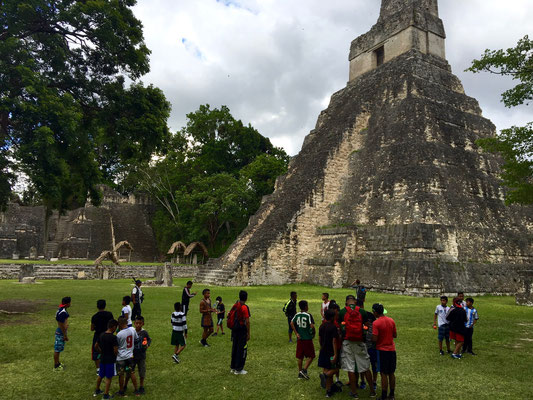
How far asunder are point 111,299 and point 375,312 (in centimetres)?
1055

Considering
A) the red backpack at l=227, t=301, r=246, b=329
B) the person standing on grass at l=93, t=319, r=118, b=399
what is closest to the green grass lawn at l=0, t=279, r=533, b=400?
the person standing on grass at l=93, t=319, r=118, b=399

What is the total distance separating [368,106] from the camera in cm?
2381

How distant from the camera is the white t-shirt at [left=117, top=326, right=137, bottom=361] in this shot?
A: 5.18 meters

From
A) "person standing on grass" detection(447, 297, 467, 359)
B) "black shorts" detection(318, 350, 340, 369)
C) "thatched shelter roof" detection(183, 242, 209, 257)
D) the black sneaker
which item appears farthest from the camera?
"thatched shelter roof" detection(183, 242, 209, 257)

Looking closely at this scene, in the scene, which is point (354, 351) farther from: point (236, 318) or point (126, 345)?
point (126, 345)

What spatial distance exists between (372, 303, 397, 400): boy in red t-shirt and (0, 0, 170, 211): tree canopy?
28.3ft

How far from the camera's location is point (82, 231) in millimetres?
35844

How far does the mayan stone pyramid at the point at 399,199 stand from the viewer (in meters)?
16.3

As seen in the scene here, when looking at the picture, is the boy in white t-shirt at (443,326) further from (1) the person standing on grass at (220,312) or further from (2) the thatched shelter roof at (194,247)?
(2) the thatched shelter roof at (194,247)

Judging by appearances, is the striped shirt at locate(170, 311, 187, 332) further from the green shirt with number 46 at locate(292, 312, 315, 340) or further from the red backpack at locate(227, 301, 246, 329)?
the green shirt with number 46 at locate(292, 312, 315, 340)

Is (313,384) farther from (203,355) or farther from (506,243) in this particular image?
Answer: (506,243)

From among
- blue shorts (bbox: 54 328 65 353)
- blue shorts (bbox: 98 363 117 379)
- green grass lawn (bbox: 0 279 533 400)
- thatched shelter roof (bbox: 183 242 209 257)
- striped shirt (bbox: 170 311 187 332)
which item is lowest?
green grass lawn (bbox: 0 279 533 400)

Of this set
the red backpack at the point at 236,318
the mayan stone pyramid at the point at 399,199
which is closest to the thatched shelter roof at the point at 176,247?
the mayan stone pyramid at the point at 399,199

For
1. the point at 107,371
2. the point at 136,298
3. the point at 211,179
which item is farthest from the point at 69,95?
the point at 211,179
